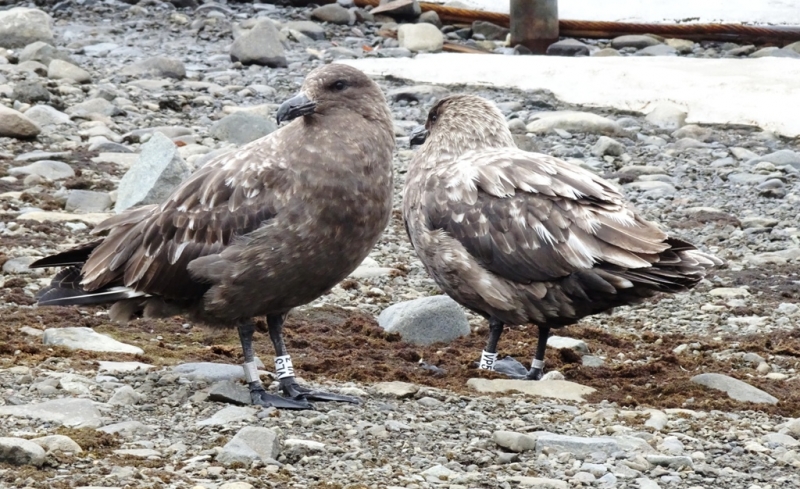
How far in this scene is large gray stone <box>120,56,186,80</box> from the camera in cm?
1395

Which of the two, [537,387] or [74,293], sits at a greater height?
[74,293]

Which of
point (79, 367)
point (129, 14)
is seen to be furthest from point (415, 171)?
point (129, 14)

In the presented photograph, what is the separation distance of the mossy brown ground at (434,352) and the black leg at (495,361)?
95 millimetres

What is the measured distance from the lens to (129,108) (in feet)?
40.2

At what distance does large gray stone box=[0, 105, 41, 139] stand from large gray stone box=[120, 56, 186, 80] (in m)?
3.40

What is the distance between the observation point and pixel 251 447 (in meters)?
4.48

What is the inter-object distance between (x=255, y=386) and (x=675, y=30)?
12.3 meters

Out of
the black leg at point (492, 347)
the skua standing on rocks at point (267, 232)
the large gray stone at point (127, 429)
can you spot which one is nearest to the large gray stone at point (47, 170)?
the skua standing on rocks at point (267, 232)

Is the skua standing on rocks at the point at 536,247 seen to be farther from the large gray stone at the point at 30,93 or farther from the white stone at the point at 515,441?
the large gray stone at the point at 30,93

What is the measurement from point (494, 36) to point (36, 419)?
43.4ft

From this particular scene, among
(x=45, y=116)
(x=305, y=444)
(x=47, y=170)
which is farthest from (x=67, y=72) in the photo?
(x=305, y=444)

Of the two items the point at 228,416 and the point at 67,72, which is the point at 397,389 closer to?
the point at 228,416

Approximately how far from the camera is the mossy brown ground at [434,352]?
5887mm

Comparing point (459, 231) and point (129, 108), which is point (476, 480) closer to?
point (459, 231)
